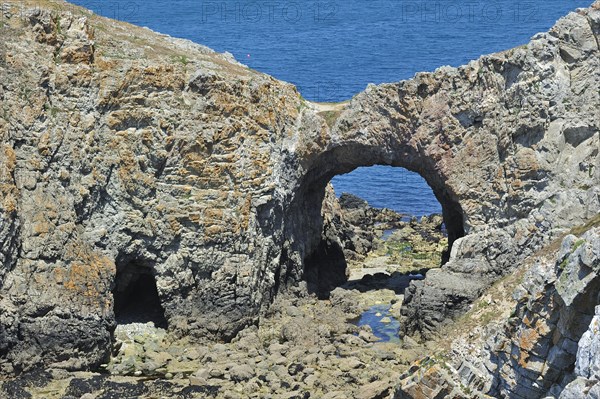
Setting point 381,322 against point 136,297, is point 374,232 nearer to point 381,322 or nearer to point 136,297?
point 381,322

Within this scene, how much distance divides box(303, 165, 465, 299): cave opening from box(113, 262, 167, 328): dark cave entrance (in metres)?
9.85

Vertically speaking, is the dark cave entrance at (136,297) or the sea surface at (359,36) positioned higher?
the sea surface at (359,36)

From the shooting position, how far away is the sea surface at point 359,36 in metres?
139

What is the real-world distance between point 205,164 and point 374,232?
2788 centimetres

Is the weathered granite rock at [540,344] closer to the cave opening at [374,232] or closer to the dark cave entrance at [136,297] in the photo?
the dark cave entrance at [136,297]

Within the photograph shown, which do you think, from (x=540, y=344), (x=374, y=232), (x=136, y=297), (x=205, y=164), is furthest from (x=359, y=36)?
(x=540, y=344)

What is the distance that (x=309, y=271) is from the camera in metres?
76.1

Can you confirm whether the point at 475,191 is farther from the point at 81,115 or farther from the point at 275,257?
the point at 81,115

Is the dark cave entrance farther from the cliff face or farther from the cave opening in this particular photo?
the cave opening

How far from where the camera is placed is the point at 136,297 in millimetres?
70250

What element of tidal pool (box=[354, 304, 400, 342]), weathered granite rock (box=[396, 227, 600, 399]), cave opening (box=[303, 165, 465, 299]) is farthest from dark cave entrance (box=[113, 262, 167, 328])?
weathered granite rock (box=[396, 227, 600, 399])

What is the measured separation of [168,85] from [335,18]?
12155 cm

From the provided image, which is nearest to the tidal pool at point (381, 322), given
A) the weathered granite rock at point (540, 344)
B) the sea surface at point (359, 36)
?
the weathered granite rock at point (540, 344)

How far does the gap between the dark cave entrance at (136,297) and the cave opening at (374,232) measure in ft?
32.3
